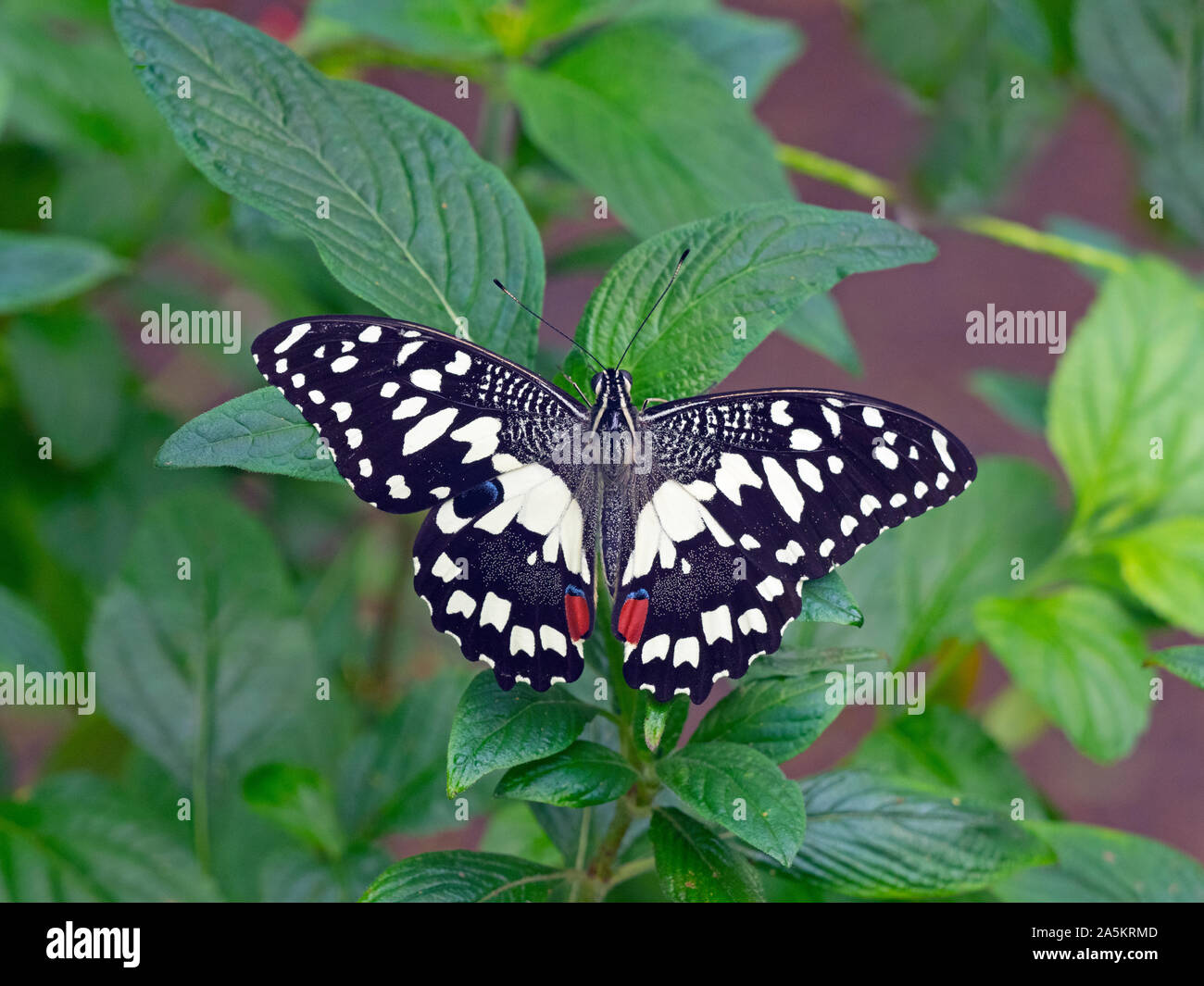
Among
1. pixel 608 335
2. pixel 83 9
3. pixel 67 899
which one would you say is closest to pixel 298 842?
pixel 67 899

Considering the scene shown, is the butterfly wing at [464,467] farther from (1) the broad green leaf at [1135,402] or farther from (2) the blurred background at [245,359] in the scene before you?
(1) the broad green leaf at [1135,402]

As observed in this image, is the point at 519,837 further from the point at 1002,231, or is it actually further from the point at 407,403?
the point at 1002,231

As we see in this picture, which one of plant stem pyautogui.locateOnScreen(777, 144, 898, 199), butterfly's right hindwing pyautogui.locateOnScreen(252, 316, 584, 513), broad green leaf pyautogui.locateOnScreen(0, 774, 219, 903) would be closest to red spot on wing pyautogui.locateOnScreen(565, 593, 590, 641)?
butterfly's right hindwing pyautogui.locateOnScreen(252, 316, 584, 513)

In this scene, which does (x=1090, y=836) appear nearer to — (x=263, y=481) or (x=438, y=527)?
(x=438, y=527)

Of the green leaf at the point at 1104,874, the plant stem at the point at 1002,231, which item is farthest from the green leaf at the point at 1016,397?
the green leaf at the point at 1104,874

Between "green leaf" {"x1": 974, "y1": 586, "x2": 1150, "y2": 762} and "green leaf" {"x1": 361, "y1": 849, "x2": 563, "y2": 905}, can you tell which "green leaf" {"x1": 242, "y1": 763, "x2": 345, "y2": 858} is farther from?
"green leaf" {"x1": 974, "y1": 586, "x2": 1150, "y2": 762}

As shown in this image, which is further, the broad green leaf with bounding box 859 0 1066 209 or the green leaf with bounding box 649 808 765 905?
the broad green leaf with bounding box 859 0 1066 209
